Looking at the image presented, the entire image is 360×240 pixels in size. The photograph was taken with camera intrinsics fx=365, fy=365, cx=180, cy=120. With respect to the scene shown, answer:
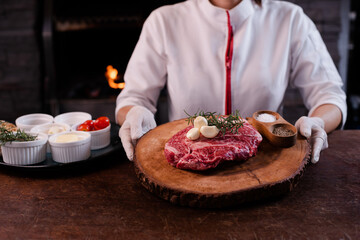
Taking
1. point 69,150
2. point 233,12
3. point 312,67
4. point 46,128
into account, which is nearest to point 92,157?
point 69,150

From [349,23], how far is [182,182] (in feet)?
8.85

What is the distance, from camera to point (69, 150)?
1379mm

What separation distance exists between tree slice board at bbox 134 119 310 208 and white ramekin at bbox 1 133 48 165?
1.27ft

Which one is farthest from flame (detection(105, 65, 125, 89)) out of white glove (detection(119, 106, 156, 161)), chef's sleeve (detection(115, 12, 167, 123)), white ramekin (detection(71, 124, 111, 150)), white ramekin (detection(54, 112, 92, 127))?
white ramekin (detection(71, 124, 111, 150))

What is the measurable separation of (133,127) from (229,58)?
74cm

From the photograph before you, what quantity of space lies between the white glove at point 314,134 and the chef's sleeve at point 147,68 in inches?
33.7

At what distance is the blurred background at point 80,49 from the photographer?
3123 millimetres

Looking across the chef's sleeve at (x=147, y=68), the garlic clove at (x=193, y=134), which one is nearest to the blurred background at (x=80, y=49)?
the chef's sleeve at (x=147, y=68)

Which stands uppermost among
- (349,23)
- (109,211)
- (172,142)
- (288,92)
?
(349,23)

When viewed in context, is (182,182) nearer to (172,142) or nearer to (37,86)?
(172,142)

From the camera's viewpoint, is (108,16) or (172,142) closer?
(172,142)

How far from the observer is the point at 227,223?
3.43ft

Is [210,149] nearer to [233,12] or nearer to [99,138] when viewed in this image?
[99,138]

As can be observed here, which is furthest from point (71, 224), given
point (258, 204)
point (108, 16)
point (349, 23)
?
point (349, 23)
